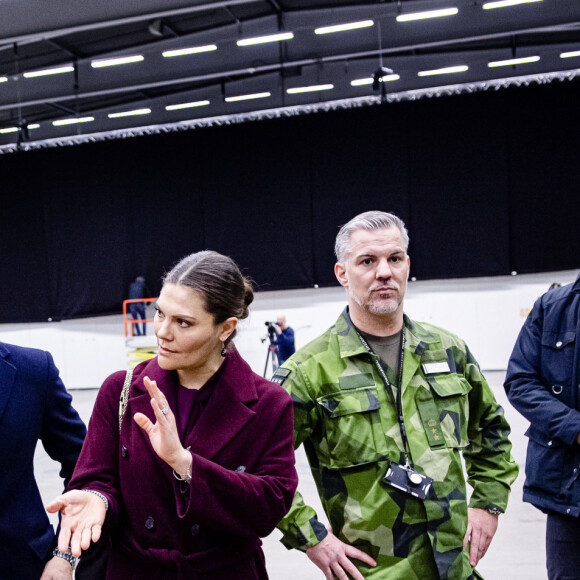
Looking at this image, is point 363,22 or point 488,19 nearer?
point 363,22

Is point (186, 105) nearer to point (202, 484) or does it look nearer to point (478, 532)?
point (478, 532)

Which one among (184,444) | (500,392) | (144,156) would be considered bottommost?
(500,392)

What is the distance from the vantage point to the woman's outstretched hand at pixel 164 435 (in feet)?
3.74

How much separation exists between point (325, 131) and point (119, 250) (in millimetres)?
4472

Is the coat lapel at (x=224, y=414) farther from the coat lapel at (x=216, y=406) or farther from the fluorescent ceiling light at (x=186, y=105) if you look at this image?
the fluorescent ceiling light at (x=186, y=105)

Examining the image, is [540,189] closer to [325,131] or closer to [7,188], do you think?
[325,131]

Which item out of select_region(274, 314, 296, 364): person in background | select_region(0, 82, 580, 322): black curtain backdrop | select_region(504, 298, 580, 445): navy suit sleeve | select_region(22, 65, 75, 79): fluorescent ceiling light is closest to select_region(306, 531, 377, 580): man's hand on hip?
select_region(504, 298, 580, 445): navy suit sleeve

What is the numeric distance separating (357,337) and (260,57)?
36.7 ft

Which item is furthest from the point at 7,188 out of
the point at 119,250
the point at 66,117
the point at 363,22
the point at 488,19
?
the point at 488,19

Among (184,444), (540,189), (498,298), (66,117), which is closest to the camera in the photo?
(184,444)

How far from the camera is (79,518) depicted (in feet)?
3.79

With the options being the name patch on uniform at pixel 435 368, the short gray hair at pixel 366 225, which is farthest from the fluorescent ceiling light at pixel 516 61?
the name patch on uniform at pixel 435 368

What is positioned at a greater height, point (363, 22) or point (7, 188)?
point (363, 22)

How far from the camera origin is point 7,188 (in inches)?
450
